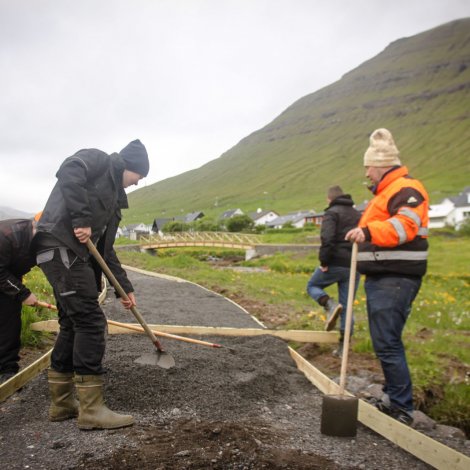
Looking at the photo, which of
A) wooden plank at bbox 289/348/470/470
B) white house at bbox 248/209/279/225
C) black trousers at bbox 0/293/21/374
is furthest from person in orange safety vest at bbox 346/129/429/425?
white house at bbox 248/209/279/225

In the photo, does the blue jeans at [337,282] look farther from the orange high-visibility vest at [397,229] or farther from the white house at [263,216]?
the white house at [263,216]

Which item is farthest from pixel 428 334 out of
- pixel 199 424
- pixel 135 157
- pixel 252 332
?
pixel 135 157

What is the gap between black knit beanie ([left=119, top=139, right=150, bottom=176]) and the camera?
4.31m

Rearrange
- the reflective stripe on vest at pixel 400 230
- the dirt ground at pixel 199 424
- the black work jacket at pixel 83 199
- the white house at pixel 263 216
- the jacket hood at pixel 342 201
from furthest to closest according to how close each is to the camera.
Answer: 1. the white house at pixel 263 216
2. the jacket hood at pixel 342 201
3. the reflective stripe on vest at pixel 400 230
4. the black work jacket at pixel 83 199
5. the dirt ground at pixel 199 424

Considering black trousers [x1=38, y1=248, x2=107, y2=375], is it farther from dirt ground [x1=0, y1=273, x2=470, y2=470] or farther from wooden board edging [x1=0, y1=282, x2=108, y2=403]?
wooden board edging [x1=0, y1=282, x2=108, y2=403]

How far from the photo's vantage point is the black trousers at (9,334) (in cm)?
486

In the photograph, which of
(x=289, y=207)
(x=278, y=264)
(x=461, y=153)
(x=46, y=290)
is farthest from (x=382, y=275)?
(x=461, y=153)

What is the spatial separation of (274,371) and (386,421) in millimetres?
1766

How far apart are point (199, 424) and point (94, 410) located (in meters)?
0.86

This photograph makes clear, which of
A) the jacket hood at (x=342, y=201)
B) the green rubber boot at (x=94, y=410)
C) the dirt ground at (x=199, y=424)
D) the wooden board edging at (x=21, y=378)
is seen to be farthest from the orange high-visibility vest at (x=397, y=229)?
the wooden board edging at (x=21, y=378)

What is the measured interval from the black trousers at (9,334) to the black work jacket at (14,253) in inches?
7.1

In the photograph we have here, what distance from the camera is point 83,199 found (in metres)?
3.83

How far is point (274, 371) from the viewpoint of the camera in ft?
17.8

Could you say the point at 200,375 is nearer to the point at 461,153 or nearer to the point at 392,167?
the point at 392,167
